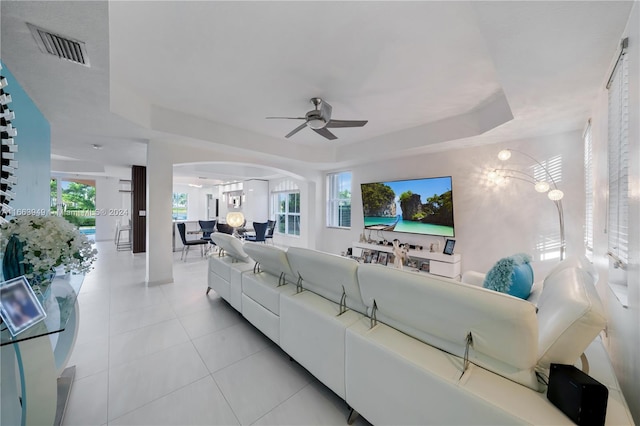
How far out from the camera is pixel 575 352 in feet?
3.05

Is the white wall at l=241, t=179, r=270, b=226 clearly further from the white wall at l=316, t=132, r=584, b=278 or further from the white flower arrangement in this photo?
the white flower arrangement

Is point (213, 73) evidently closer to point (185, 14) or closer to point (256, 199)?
point (185, 14)

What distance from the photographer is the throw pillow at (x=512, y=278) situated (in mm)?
1637

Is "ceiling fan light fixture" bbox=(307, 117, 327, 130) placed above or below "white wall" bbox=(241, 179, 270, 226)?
above

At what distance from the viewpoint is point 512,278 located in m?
1.64

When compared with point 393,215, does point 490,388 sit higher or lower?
lower

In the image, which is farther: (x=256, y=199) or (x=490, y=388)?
(x=256, y=199)

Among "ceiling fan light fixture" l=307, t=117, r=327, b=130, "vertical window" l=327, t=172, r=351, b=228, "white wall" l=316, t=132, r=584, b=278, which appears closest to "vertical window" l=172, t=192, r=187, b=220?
"vertical window" l=327, t=172, r=351, b=228

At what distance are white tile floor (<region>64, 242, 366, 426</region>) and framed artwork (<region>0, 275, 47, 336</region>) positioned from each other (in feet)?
2.87

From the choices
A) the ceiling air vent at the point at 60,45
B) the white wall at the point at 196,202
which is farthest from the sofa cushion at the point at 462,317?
the white wall at the point at 196,202

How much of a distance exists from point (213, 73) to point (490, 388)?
3.23 meters

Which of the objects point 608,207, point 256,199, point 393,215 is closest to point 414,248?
point 393,215

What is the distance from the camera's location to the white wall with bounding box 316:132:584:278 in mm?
3186

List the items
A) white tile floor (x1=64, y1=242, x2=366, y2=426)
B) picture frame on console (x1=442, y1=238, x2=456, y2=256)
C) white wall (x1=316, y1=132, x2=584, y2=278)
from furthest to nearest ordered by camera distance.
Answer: picture frame on console (x1=442, y1=238, x2=456, y2=256), white wall (x1=316, y1=132, x2=584, y2=278), white tile floor (x1=64, y1=242, x2=366, y2=426)
